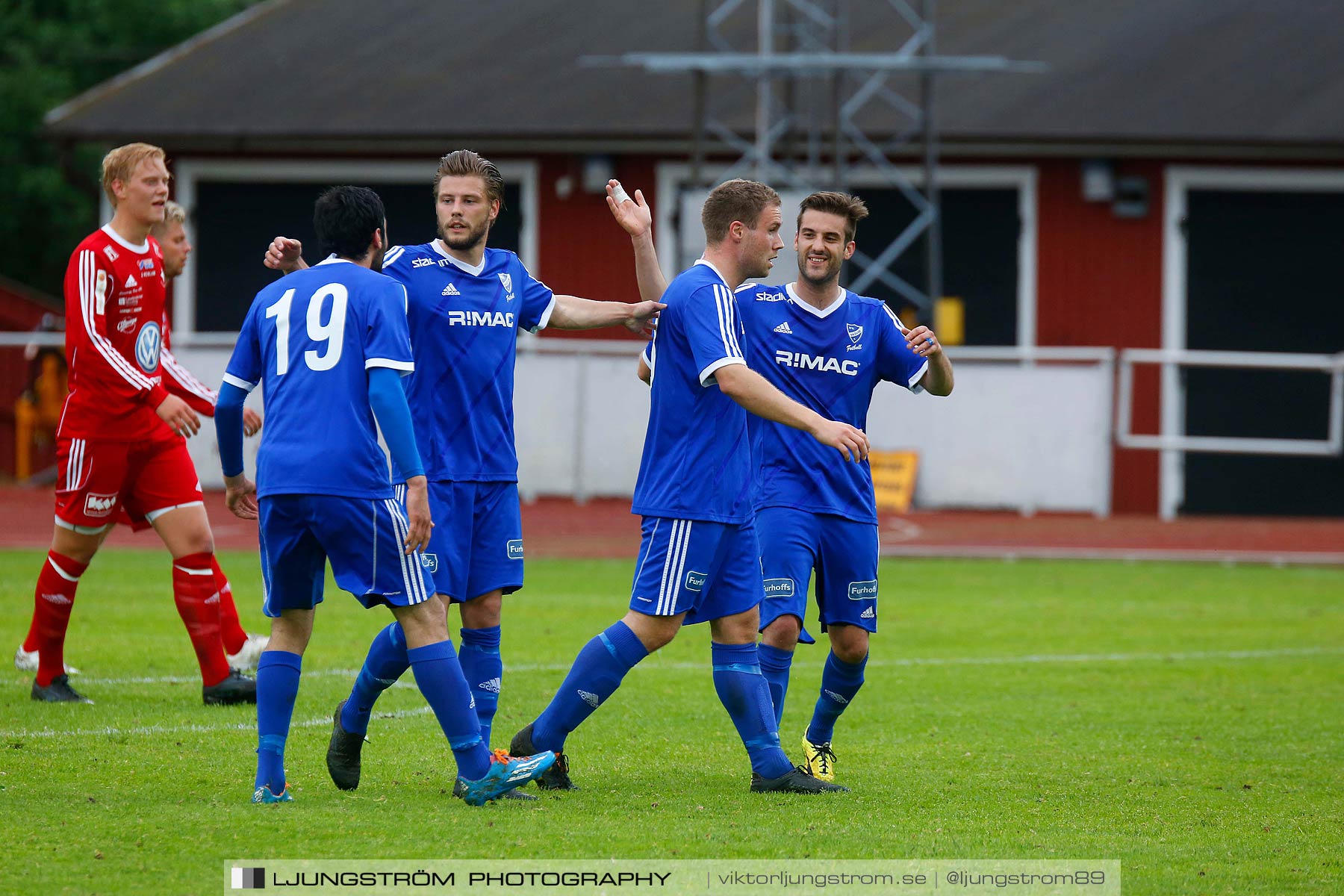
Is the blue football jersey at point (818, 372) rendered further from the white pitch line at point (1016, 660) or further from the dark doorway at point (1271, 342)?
the dark doorway at point (1271, 342)

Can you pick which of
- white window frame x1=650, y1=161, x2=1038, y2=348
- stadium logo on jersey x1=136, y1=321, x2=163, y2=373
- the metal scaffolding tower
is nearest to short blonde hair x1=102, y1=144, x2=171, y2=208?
stadium logo on jersey x1=136, y1=321, x2=163, y2=373

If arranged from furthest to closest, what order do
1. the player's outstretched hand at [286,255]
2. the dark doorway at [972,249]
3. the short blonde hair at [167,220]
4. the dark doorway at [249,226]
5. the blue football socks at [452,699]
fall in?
the dark doorway at [249,226]
the dark doorway at [972,249]
the short blonde hair at [167,220]
the player's outstretched hand at [286,255]
the blue football socks at [452,699]

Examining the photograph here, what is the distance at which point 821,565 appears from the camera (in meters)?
7.08

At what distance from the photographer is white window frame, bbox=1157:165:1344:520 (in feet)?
66.5

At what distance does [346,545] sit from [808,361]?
2058mm

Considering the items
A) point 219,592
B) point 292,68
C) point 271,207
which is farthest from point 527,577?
point 292,68

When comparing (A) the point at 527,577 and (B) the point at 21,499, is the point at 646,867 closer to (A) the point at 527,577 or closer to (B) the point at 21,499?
(A) the point at 527,577

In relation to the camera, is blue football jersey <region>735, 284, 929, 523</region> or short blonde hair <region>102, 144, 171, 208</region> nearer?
blue football jersey <region>735, 284, 929, 523</region>

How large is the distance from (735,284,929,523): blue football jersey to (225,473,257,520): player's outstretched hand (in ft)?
6.32

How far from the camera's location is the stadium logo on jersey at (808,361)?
702cm

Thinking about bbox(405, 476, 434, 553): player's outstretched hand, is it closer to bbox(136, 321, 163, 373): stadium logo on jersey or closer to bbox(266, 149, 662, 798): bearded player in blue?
bbox(266, 149, 662, 798): bearded player in blue

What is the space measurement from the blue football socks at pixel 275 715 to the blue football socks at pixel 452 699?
414mm

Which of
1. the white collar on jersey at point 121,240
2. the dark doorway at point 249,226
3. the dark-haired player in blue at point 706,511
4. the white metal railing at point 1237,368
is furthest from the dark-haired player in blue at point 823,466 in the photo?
the dark doorway at point 249,226

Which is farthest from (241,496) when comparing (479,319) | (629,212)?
(629,212)
